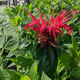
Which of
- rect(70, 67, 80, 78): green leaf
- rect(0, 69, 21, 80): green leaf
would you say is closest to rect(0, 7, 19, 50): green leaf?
rect(0, 69, 21, 80): green leaf

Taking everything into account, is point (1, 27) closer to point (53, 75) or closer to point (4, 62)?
point (4, 62)

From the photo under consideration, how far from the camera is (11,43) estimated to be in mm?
583

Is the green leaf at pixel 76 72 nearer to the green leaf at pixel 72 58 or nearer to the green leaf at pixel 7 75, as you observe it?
Answer: the green leaf at pixel 72 58

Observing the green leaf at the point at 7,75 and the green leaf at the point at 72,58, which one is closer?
the green leaf at the point at 7,75

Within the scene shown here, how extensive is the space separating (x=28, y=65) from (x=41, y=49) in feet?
0.35

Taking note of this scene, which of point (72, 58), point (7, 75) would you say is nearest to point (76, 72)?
point (72, 58)

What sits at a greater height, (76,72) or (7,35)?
(7,35)

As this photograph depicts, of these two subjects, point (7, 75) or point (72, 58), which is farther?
point (72, 58)

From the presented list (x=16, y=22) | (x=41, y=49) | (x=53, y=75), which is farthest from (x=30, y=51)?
(x=16, y=22)

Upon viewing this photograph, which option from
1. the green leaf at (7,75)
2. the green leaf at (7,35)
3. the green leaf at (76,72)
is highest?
the green leaf at (7,35)

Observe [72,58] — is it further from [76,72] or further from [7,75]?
[7,75]

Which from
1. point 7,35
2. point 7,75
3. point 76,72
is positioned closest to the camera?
point 7,75

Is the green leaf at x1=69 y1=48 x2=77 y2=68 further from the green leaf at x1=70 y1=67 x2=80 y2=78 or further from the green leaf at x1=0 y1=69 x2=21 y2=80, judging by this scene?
the green leaf at x1=0 y1=69 x2=21 y2=80

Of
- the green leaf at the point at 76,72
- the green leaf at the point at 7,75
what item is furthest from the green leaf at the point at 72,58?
the green leaf at the point at 7,75
